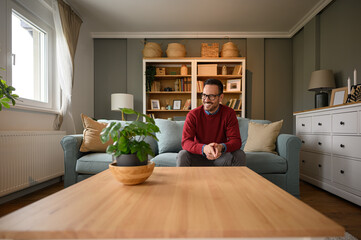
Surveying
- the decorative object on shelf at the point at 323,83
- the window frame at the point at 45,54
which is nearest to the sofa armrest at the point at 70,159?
the window frame at the point at 45,54

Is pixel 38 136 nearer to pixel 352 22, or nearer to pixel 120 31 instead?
pixel 120 31

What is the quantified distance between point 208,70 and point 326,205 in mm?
3026

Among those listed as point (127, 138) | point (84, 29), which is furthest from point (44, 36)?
point (127, 138)

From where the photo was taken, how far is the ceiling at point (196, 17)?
3609mm

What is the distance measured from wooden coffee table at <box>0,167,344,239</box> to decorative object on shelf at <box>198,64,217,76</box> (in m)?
3.72

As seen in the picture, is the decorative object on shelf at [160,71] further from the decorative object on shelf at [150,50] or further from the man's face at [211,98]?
the man's face at [211,98]

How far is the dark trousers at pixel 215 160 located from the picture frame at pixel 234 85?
281 cm

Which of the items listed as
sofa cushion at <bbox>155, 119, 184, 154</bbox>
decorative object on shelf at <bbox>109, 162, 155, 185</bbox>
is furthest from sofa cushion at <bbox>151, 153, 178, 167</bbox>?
decorative object on shelf at <bbox>109, 162, 155, 185</bbox>

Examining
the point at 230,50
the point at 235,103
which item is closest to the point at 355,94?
the point at 235,103

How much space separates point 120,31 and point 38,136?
2.94m

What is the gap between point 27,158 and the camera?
2.48 m

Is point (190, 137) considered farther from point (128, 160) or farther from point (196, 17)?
point (196, 17)

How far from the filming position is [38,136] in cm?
264

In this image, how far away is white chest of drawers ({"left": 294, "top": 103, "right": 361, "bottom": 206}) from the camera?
6.82 ft
